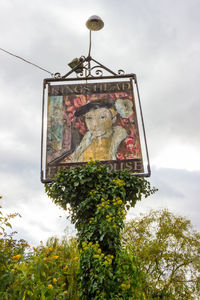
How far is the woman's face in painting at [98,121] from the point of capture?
923 centimetres

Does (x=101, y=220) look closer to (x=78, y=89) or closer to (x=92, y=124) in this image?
(x=92, y=124)

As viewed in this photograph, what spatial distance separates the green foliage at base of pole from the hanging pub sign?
68 cm

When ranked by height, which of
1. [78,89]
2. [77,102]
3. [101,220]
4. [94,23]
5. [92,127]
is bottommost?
[101,220]

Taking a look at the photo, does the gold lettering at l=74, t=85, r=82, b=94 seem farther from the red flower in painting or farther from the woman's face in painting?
the woman's face in painting

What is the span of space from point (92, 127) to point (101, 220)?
11.3 feet

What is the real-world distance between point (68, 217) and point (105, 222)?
5.14ft

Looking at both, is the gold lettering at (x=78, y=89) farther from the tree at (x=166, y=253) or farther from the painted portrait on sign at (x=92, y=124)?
the tree at (x=166, y=253)

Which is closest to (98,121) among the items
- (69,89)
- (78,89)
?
(78,89)

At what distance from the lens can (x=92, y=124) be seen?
9328 millimetres

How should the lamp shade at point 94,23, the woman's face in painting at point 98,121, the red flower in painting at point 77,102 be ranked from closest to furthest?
the woman's face in painting at point 98,121
the red flower in painting at point 77,102
the lamp shade at point 94,23

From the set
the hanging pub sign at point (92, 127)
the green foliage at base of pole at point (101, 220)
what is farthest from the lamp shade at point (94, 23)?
the green foliage at base of pole at point (101, 220)

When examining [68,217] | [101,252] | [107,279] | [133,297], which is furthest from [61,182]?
[133,297]

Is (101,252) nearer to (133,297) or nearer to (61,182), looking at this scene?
(133,297)

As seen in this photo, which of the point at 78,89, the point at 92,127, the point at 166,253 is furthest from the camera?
the point at 166,253
